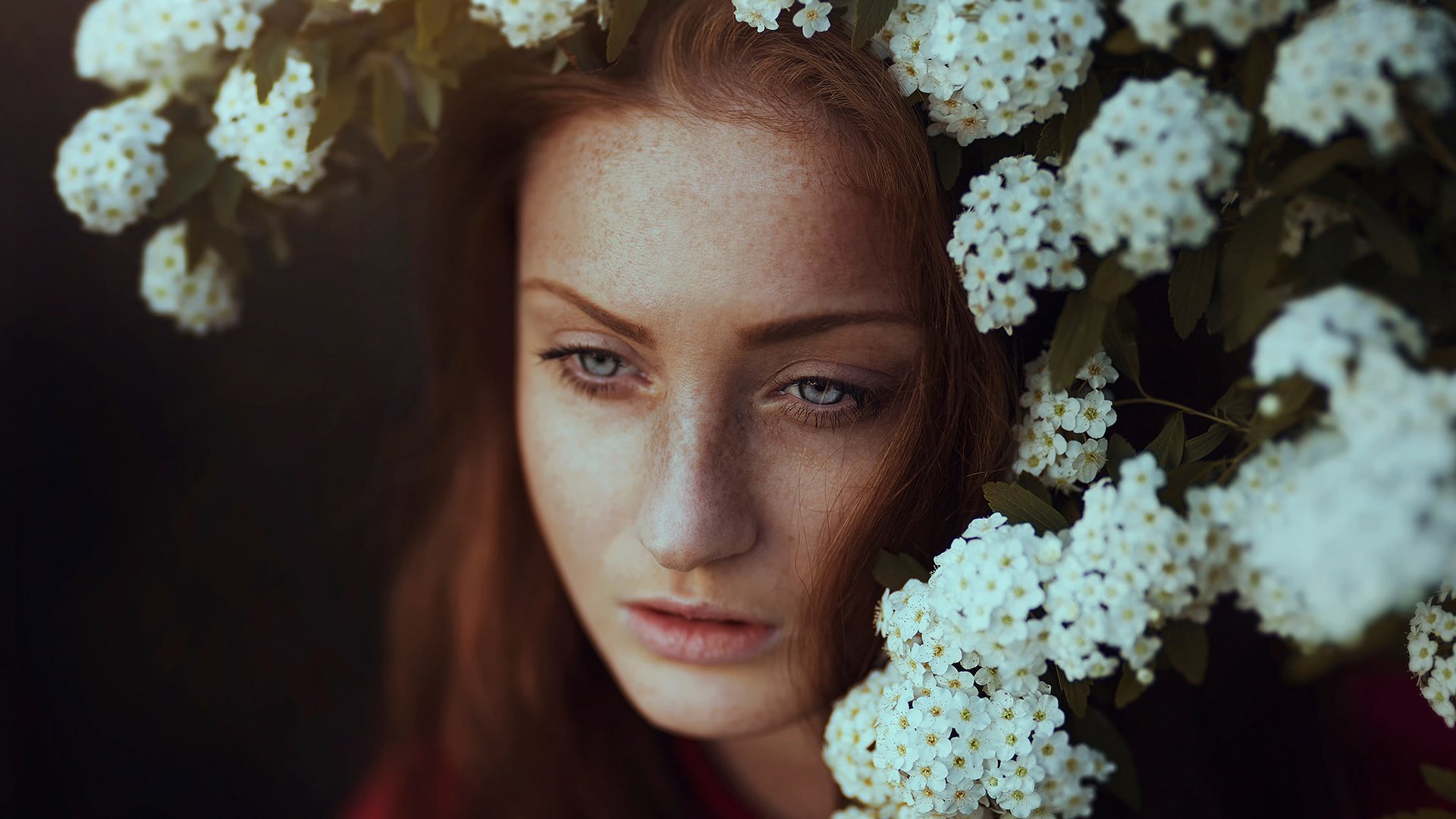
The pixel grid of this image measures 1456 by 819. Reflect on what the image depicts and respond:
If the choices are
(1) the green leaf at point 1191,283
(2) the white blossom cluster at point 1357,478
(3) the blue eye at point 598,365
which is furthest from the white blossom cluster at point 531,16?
(2) the white blossom cluster at point 1357,478

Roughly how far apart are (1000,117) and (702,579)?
28.6 inches

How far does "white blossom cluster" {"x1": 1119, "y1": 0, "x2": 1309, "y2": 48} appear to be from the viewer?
916 millimetres

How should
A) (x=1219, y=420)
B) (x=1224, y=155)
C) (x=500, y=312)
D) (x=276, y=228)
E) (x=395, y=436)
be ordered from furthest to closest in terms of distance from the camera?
1. (x=395, y=436)
2. (x=500, y=312)
3. (x=276, y=228)
4. (x=1219, y=420)
5. (x=1224, y=155)

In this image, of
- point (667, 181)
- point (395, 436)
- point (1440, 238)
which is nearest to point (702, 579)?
point (667, 181)

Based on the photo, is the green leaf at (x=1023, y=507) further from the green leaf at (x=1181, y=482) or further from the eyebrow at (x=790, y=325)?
the eyebrow at (x=790, y=325)

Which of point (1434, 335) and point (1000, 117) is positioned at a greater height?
point (1000, 117)

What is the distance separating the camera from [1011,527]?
3.92ft

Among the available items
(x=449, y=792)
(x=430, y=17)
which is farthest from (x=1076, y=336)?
(x=449, y=792)

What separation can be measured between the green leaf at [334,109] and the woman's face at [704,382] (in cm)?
27

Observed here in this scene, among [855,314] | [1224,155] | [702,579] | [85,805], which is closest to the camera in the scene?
[1224,155]

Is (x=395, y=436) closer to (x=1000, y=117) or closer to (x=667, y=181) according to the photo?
(x=667, y=181)

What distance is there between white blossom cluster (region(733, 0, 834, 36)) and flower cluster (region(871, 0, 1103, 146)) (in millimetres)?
74

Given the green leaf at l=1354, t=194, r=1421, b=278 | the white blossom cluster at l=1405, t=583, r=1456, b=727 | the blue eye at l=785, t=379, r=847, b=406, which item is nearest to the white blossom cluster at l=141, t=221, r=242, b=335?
the blue eye at l=785, t=379, r=847, b=406

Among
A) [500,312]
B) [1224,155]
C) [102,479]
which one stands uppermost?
[1224,155]
